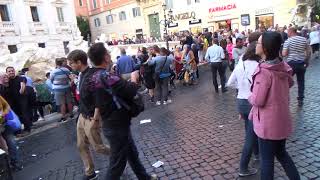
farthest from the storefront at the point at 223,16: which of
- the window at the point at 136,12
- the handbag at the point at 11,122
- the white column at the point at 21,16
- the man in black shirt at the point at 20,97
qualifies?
the handbag at the point at 11,122

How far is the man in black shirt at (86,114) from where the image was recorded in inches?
149

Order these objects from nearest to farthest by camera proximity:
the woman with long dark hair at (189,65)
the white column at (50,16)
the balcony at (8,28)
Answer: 1. the woman with long dark hair at (189,65)
2. the balcony at (8,28)
3. the white column at (50,16)

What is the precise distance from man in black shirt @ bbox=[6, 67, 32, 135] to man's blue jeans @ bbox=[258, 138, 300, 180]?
619cm

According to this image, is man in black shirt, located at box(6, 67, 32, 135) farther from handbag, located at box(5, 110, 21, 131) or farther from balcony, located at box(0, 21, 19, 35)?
balcony, located at box(0, 21, 19, 35)

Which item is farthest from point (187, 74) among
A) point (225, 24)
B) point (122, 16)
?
point (122, 16)

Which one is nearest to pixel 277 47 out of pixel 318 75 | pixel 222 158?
pixel 222 158

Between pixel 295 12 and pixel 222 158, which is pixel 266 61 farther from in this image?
pixel 295 12

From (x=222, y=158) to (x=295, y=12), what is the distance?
80.1 feet

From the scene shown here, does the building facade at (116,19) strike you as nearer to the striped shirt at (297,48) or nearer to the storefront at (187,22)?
the storefront at (187,22)

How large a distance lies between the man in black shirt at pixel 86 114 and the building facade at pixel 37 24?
31018 millimetres

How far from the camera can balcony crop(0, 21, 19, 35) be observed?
1320 inches

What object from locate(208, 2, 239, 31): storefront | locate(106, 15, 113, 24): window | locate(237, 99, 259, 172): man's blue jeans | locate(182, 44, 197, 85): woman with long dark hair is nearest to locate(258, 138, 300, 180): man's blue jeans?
locate(237, 99, 259, 172): man's blue jeans

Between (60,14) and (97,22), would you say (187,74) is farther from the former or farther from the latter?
(97,22)

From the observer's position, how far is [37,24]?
36750mm
